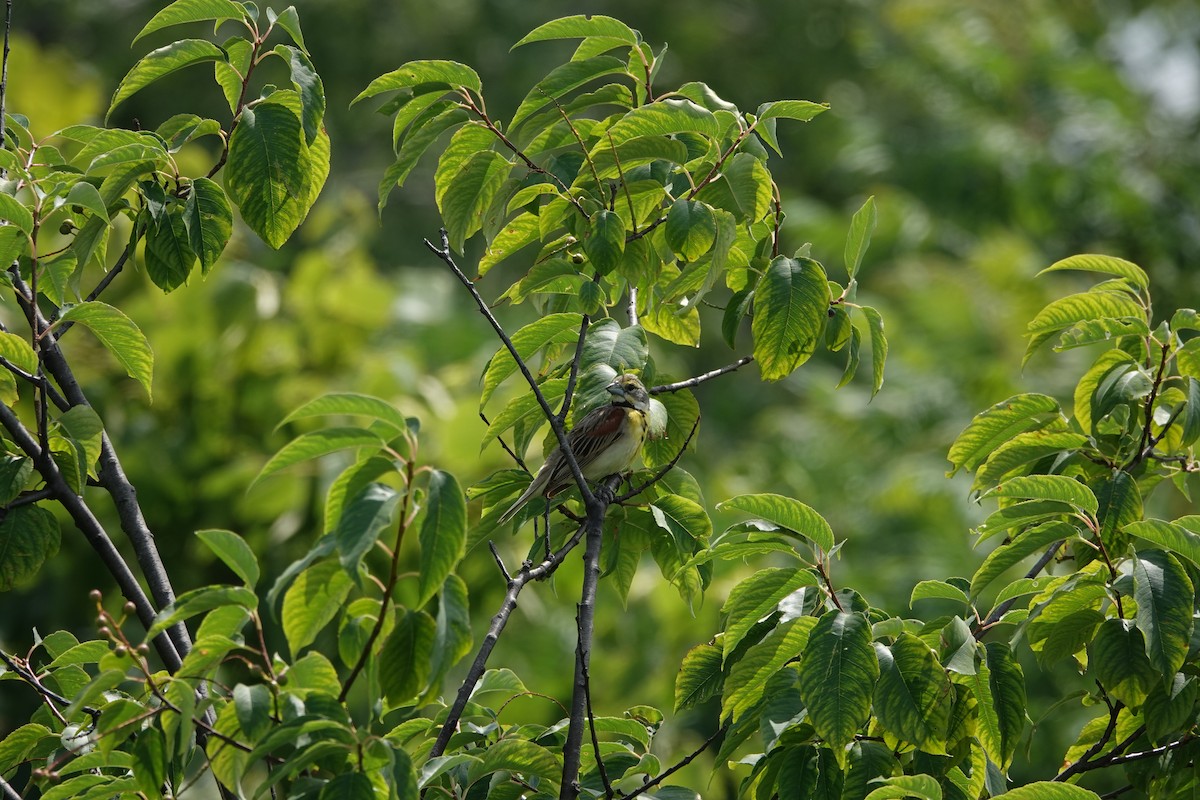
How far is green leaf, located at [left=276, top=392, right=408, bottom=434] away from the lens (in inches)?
65.1

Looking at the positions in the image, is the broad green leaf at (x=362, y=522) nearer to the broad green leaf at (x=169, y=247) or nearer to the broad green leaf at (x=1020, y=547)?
the broad green leaf at (x=169, y=247)

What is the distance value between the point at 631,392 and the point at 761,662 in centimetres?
101

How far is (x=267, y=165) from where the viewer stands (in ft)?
7.43

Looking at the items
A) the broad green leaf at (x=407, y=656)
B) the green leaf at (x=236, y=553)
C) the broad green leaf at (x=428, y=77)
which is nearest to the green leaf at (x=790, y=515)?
the broad green leaf at (x=407, y=656)

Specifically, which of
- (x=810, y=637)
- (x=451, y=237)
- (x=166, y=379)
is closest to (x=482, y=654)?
(x=810, y=637)

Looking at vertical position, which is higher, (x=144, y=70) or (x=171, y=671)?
(x=144, y=70)

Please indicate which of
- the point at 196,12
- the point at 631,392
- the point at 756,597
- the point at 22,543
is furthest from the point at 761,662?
the point at 196,12

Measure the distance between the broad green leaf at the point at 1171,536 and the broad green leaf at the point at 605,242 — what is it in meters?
0.98

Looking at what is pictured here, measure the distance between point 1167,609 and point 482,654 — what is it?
3.67 ft

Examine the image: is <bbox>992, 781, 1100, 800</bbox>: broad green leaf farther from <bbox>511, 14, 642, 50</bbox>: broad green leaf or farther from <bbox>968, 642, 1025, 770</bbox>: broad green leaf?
<bbox>511, 14, 642, 50</bbox>: broad green leaf

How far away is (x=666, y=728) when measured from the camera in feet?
23.6

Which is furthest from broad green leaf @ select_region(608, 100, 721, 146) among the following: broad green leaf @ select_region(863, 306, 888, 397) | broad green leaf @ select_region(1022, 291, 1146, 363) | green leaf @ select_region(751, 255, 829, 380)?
broad green leaf @ select_region(1022, 291, 1146, 363)

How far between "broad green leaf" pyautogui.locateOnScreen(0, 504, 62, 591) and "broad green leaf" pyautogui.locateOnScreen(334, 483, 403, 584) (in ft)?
2.91

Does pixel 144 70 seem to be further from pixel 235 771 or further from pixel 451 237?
pixel 235 771
